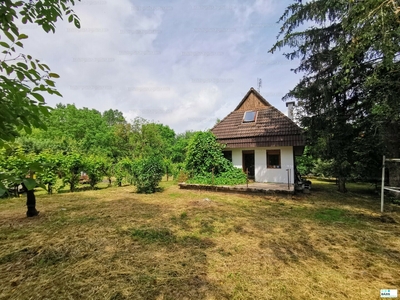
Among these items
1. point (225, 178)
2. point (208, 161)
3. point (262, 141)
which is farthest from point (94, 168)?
point (262, 141)

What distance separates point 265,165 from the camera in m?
11.9

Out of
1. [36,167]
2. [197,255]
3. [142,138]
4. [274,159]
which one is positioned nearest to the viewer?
[36,167]

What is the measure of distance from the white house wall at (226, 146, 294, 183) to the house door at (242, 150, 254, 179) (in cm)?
26

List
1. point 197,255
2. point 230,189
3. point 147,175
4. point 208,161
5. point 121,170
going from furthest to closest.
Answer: point 121,170 < point 208,161 < point 147,175 < point 230,189 < point 197,255

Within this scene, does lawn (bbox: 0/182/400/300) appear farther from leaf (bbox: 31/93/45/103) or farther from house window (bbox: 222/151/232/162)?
house window (bbox: 222/151/232/162)

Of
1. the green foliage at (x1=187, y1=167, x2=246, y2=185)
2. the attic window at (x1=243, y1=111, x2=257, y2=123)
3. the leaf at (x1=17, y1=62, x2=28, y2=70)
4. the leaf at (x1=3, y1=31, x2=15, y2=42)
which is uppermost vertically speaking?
the attic window at (x1=243, y1=111, x2=257, y2=123)

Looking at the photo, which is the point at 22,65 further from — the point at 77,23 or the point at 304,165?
the point at 304,165

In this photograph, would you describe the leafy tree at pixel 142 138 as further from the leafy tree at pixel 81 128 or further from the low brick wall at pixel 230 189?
the low brick wall at pixel 230 189

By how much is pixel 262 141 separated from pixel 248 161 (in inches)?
71.6

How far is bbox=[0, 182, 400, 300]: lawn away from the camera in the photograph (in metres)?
2.56

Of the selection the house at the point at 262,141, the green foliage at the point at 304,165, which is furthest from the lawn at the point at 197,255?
the green foliage at the point at 304,165

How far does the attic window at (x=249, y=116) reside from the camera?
13.4 metres

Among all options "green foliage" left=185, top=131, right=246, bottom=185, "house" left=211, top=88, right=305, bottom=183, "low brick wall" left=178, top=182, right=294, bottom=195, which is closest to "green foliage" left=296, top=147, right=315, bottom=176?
"house" left=211, top=88, right=305, bottom=183

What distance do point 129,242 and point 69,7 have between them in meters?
3.80
